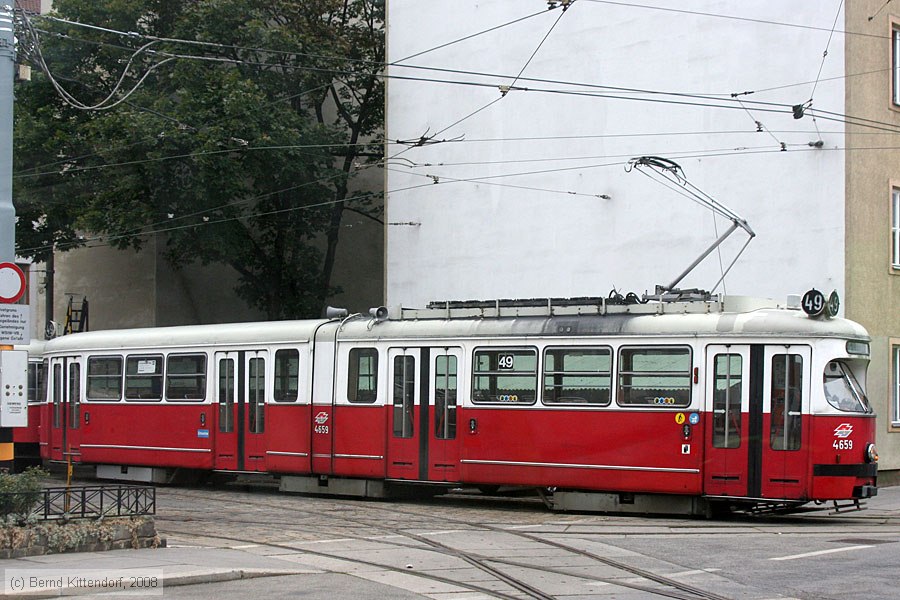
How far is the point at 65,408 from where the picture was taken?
81.6ft

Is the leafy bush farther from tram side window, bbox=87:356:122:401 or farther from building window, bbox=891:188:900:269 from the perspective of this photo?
building window, bbox=891:188:900:269

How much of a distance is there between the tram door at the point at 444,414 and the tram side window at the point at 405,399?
0.35 metres

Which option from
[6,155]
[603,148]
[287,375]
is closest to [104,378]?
[287,375]

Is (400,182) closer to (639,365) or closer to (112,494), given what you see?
(639,365)

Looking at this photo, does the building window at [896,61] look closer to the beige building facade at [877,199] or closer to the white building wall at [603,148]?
the beige building facade at [877,199]

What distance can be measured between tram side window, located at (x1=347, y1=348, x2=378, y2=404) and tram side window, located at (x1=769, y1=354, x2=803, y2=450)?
21.0 feet

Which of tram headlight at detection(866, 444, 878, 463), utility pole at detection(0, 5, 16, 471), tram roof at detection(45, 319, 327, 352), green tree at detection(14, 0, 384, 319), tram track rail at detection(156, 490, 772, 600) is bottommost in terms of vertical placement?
tram track rail at detection(156, 490, 772, 600)

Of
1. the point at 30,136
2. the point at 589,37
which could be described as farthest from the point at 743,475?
the point at 30,136

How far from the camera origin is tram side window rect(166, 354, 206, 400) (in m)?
22.1

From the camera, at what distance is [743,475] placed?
16.3 m

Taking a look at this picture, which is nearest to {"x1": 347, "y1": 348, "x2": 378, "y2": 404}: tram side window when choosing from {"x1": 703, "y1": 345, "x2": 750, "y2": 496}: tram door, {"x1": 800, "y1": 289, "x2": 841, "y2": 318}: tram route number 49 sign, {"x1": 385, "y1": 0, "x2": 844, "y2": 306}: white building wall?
{"x1": 703, "y1": 345, "x2": 750, "y2": 496}: tram door

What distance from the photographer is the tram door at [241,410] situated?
2114cm

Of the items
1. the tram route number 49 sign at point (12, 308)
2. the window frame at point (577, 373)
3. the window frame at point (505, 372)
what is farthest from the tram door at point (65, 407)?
the tram route number 49 sign at point (12, 308)

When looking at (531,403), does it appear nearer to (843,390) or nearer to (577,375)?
(577,375)
